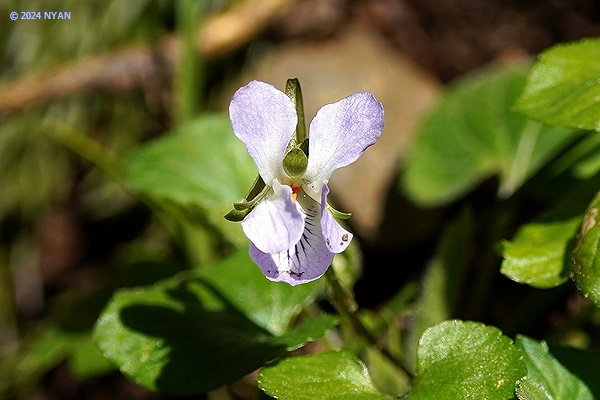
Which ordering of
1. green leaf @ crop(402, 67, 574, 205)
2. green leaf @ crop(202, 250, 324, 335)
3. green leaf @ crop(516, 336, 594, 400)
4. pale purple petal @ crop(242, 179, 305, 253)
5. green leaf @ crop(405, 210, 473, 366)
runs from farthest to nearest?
green leaf @ crop(402, 67, 574, 205), green leaf @ crop(405, 210, 473, 366), green leaf @ crop(202, 250, 324, 335), green leaf @ crop(516, 336, 594, 400), pale purple petal @ crop(242, 179, 305, 253)

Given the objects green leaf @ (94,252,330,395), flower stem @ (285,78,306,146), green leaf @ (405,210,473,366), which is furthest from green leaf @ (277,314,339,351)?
green leaf @ (405,210,473,366)

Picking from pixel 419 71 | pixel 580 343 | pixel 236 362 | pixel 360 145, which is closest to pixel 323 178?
pixel 360 145

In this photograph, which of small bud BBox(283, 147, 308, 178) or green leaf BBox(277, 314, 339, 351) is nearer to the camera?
small bud BBox(283, 147, 308, 178)

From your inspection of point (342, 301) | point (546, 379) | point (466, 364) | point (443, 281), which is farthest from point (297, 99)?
point (443, 281)

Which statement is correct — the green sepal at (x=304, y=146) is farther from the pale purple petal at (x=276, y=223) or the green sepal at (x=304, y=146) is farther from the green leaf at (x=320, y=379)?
the green leaf at (x=320, y=379)

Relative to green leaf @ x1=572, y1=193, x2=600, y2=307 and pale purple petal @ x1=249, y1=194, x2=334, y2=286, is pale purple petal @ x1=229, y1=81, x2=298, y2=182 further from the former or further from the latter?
green leaf @ x1=572, y1=193, x2=600, y2=307

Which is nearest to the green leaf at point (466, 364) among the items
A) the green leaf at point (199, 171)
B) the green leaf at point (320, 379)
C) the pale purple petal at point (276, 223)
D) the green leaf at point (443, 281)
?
the green leaf at point (320, 379)
